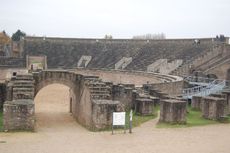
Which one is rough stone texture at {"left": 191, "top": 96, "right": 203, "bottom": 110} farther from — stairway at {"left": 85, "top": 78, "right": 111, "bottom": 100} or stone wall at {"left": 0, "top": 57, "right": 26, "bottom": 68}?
stone wall at {"left": 0, "top": 57, "right": 26, "bottom": 68}

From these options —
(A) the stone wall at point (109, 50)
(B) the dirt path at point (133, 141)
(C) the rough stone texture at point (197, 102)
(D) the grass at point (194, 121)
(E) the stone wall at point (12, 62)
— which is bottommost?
(B) the dirt path at point (133, 141)

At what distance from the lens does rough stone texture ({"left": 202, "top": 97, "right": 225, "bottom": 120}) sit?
19.8 meters

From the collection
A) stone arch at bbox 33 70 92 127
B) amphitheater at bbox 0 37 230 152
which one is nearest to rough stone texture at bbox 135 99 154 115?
amphitheater at bbox 0 37 230 152

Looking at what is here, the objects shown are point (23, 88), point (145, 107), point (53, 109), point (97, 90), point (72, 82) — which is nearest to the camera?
point (97, 90)

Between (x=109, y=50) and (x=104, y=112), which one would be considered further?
(x=109, y=50)

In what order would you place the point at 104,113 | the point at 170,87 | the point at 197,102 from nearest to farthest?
the point at 104,113, the point at 197,102, the point at 170,87

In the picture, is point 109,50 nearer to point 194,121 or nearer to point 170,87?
point 170,87

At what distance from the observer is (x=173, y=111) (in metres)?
18.3

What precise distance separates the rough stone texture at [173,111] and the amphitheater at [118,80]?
46 millimetres

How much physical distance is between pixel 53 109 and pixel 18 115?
12472 mm

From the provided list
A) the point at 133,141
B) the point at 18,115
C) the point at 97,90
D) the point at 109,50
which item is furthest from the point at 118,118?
the point at 109,50

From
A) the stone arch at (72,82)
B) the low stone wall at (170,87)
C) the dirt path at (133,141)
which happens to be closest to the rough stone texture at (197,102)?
the low stone wall at (170,87)

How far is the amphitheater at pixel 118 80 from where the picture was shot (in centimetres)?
1712

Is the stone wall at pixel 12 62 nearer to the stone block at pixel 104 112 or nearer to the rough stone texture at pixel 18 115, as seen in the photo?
the rough stone texture at pixel 18 115
